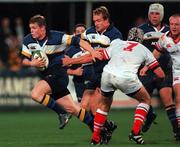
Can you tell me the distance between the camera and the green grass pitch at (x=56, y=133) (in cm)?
1414

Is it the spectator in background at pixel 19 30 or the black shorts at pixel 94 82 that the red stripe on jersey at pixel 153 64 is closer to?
the black shorts at pixel 94 82

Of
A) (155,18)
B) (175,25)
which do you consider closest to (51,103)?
(175,25)

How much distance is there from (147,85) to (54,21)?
40.4ft

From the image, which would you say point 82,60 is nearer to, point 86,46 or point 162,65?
point 86,46

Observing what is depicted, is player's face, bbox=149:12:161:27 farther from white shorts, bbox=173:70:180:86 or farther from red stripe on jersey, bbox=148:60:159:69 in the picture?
red stripe on jersey, bbox=148:60:159:69

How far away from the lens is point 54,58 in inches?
582

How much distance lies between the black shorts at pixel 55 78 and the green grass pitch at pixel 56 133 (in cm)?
90

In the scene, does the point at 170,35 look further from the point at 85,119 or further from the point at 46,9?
the point at 46,9

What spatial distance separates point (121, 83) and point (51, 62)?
181 centimetres

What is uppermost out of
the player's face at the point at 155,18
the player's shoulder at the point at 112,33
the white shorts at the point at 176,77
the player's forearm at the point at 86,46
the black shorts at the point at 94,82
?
the player's face at the point at 155,18

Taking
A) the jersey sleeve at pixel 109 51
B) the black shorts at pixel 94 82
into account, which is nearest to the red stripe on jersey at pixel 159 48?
the black shorts at pixel 94 82

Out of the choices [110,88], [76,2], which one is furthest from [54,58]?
[76,2]

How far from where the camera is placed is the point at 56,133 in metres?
16.6

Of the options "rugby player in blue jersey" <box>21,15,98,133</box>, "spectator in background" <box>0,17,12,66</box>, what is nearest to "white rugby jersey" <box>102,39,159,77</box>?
"rugby player in blue jersey" <box>21,15,98,133</box>
